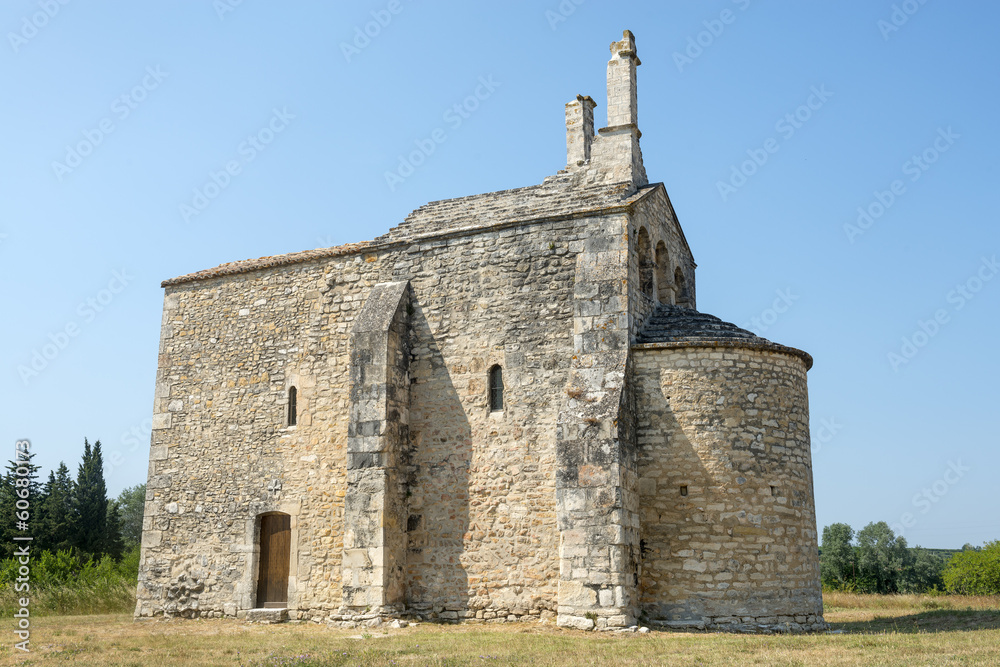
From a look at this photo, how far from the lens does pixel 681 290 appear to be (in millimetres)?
16906

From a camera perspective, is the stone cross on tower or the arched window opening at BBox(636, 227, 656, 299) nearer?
the arched window opening at BBox(636, 227, 656, 299)

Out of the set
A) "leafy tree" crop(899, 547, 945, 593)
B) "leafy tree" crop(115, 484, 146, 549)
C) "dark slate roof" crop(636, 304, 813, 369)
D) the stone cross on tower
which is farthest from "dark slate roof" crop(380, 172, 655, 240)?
"leafy tree" crop(115, 484, 146, 549)

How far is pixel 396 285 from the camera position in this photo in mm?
14969

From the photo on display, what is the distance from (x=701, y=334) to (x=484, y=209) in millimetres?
4552

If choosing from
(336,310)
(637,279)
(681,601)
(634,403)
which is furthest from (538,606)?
(336,310)

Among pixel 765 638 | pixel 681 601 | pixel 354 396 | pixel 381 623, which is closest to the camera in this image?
pixel 765 638

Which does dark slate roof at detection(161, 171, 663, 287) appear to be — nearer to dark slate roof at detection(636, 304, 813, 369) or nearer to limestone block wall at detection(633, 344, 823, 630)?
dark slate roof at detection(636, 304, 813, 369)

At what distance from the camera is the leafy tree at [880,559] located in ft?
95.9

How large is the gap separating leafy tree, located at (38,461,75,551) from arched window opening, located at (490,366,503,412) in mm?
18590

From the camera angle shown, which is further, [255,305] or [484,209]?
[255,305]

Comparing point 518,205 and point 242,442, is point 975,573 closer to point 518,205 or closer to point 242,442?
point 518,205

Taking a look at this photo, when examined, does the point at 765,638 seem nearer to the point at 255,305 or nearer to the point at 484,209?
the point at 484,209

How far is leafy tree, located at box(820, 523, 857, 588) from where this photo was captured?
3017 centimetres

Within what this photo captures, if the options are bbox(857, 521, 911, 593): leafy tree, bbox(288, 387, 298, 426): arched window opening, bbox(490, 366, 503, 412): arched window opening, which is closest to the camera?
bbox(490, 366, 503, 412): arched window opening
